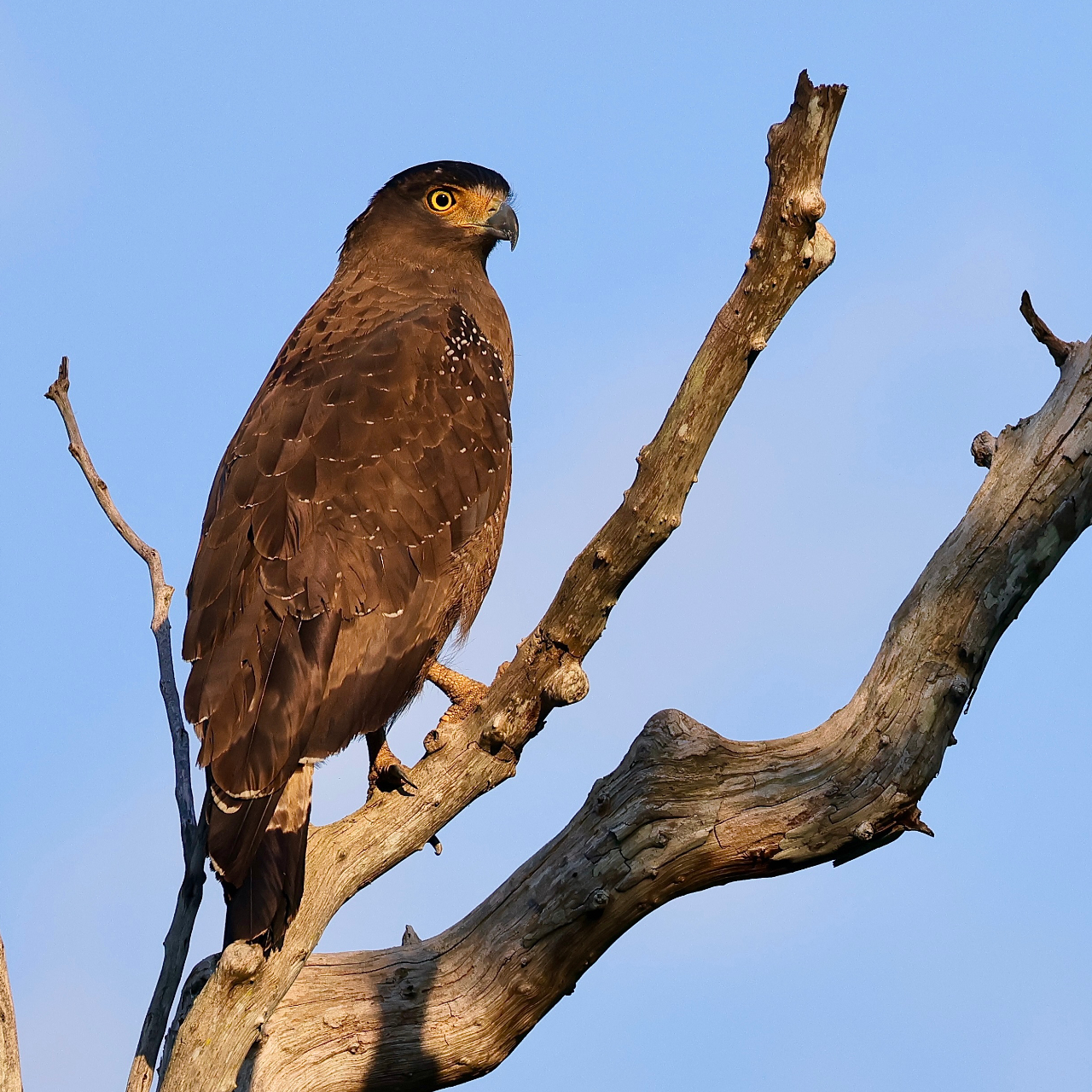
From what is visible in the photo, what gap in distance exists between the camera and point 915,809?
5055 mm

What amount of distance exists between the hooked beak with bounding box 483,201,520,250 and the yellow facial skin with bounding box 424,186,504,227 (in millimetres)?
39

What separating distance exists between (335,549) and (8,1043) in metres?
2.09

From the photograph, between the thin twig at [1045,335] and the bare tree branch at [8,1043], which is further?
the thin twig at [1045,335]

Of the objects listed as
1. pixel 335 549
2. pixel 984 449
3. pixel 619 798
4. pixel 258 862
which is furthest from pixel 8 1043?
pixel 984 449

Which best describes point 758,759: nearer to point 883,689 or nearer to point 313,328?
point 883,689

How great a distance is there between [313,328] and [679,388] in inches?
97.5

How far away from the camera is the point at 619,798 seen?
203 inches

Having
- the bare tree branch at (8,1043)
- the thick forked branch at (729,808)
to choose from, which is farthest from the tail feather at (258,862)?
the thick forked branch at (729,808)

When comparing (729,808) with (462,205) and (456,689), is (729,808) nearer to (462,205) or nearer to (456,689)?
(456,689)

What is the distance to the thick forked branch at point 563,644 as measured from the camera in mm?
4109

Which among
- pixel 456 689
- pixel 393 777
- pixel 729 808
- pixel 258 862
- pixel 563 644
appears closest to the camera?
pixel 258 862

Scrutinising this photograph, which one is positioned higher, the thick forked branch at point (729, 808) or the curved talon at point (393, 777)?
the curved talon at point (393, 777)

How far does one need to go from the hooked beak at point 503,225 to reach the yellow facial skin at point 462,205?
0.04m

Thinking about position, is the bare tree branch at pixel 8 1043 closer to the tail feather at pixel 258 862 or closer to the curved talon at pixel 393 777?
the tail feather at pixel 258 862
